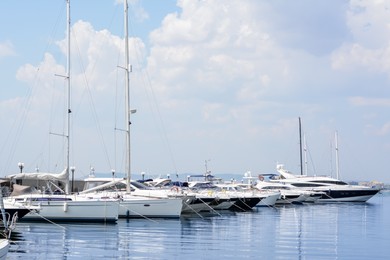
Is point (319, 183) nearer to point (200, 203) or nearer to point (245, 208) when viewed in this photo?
point (245, 208)

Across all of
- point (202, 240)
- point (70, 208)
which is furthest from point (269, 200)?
point (202, 240)

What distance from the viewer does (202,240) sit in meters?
32.9

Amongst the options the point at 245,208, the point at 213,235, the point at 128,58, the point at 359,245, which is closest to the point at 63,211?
the point at 213,235

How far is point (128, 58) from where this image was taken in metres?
46.8

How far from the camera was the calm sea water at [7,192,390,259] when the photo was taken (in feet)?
90.5

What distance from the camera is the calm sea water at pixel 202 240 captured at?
27594mm

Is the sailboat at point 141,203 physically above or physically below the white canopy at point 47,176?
below

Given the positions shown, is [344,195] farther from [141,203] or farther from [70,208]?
[70,208]

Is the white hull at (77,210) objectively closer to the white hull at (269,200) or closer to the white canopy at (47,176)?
the white canopy at (47,176)

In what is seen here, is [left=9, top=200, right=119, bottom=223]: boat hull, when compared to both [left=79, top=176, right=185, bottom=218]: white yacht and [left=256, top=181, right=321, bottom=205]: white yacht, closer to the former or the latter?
[left=79, top=176, right=185, bottom=218]: white yacht

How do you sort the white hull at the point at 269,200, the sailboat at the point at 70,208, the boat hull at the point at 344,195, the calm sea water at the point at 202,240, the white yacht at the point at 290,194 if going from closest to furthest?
the calm sea water at the point at 202,240 → the sailboat at the point at 70,208 → the white hull at the point at 269,200 → the white yacht at the point at 290,194 → the boat hull at the point at 344,195

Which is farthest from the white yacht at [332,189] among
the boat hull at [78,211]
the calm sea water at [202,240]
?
the boat hull at [78,211]

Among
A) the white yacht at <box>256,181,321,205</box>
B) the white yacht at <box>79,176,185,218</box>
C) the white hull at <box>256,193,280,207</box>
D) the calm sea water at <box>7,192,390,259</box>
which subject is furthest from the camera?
the white yacht at <box>256,181,321,205</box>

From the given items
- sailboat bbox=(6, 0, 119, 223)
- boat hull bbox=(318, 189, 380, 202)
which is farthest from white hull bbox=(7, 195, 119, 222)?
boat hull bbox=(318, 189, 380, 202)
